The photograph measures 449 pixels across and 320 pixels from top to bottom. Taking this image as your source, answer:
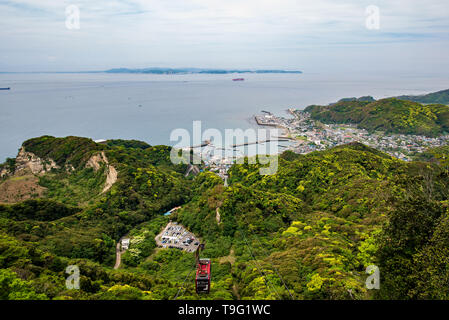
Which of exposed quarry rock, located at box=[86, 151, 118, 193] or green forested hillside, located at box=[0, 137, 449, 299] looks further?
exposed quarry rock, located at box=[86, 151, 118, 193]

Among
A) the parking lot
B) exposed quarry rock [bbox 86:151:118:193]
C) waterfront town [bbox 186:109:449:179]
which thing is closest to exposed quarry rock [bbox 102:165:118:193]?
exposed quarry rock [bbox 86:151:118:193]

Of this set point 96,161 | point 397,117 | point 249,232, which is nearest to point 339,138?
point 397,117

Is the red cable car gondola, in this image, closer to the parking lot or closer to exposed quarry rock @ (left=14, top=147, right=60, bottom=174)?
the parking lot

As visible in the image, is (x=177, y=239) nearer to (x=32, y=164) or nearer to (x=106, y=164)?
(x=106, y=164)

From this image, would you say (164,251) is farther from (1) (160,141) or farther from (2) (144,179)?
(1) (160,141)

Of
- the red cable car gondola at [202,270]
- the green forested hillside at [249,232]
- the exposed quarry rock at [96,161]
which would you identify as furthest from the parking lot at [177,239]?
the exposed quarry rock at [96,161]
